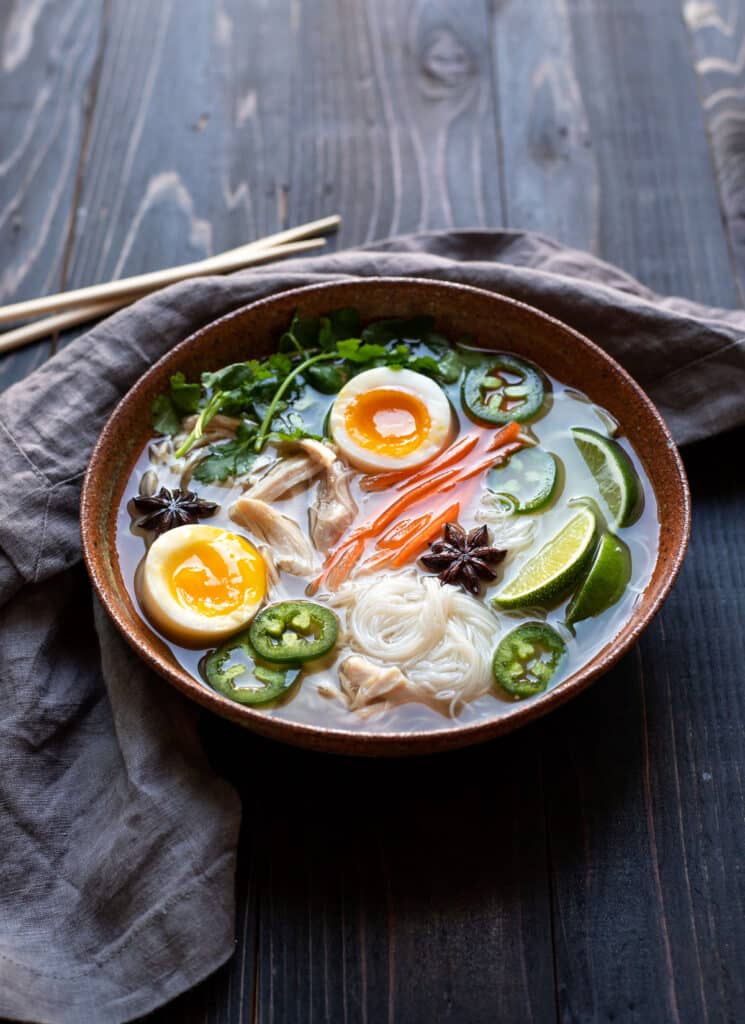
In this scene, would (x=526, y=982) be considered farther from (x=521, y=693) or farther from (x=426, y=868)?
(x=521, y=693)

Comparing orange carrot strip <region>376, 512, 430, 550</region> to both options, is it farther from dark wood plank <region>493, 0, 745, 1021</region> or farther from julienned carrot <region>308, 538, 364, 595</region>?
dark wood plank <region>493, 0, 745, 1021</region>

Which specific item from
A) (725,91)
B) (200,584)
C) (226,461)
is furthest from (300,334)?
(725,91)

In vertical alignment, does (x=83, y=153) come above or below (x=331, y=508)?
above

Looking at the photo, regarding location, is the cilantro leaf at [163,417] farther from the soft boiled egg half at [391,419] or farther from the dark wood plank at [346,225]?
the dark wood plank at [346,225]

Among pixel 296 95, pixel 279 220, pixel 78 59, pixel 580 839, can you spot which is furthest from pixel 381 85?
pixel 580 839

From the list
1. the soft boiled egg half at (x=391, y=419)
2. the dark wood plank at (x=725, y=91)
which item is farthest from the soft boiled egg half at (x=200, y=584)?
the dark wood plank at (x=725, y=91)

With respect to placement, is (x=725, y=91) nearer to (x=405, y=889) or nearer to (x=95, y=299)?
(x=95, y=299)
